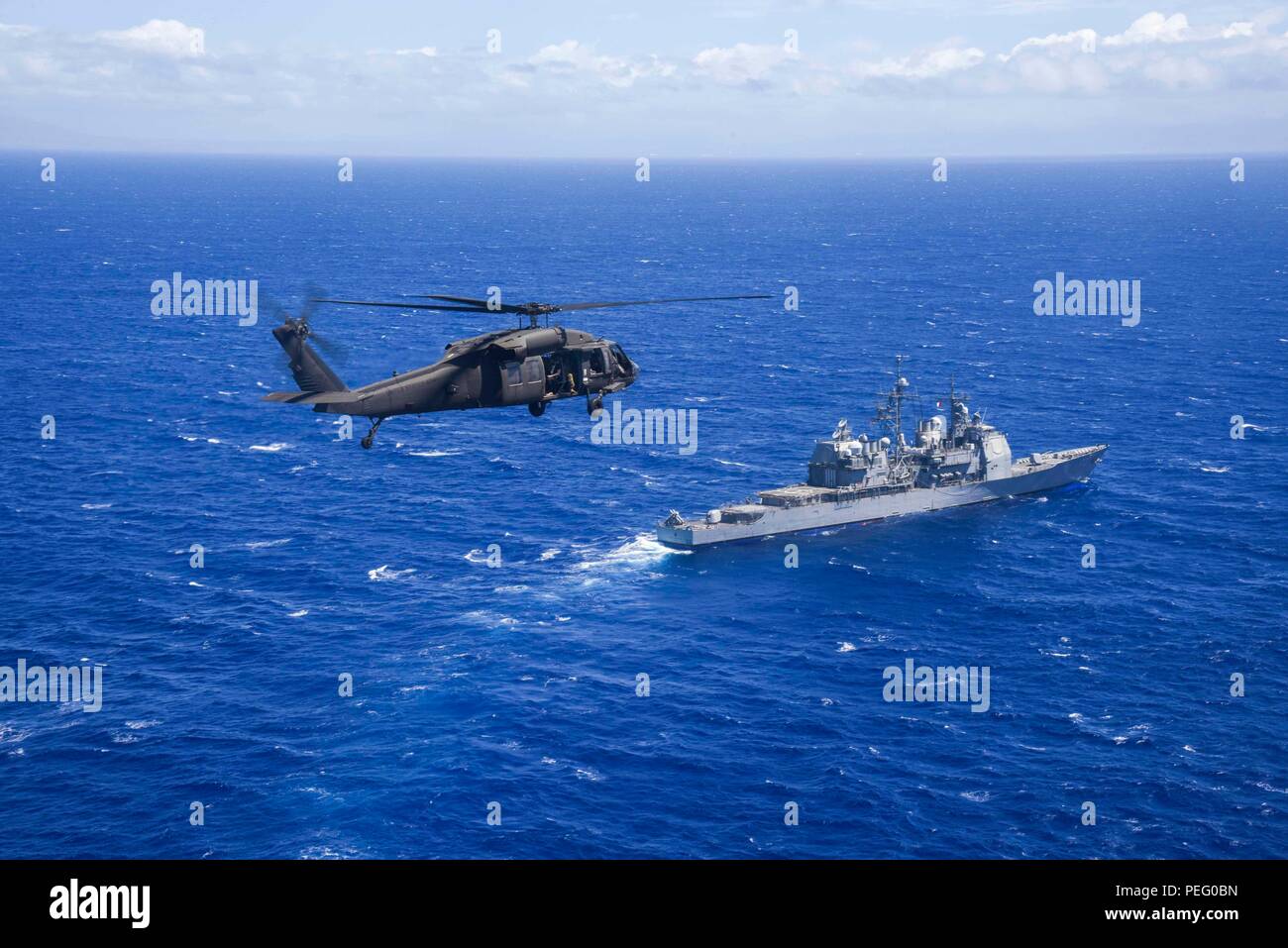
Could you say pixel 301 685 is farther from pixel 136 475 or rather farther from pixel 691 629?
pixel 136 475

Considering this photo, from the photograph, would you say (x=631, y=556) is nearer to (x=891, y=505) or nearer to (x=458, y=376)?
(x=891, y=505)

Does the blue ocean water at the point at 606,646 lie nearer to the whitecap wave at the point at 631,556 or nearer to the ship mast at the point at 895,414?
the whitecap wave at the point at 631,556

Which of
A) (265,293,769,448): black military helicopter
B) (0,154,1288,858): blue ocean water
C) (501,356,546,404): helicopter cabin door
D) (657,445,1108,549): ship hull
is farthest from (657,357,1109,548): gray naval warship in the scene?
(265,293,769,448): black military helicopter

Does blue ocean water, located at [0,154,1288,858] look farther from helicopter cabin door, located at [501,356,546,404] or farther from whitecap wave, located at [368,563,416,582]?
helicopter cabin door, located at [501,356,546,404]

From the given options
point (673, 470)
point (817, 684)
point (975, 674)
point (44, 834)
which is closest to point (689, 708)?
point (817, 684)

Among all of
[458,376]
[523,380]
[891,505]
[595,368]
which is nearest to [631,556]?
[891,505]

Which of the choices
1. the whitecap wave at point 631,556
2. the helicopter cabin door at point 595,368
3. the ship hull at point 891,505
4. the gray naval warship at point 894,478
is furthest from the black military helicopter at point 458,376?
the gray naval warship at point 894,478
